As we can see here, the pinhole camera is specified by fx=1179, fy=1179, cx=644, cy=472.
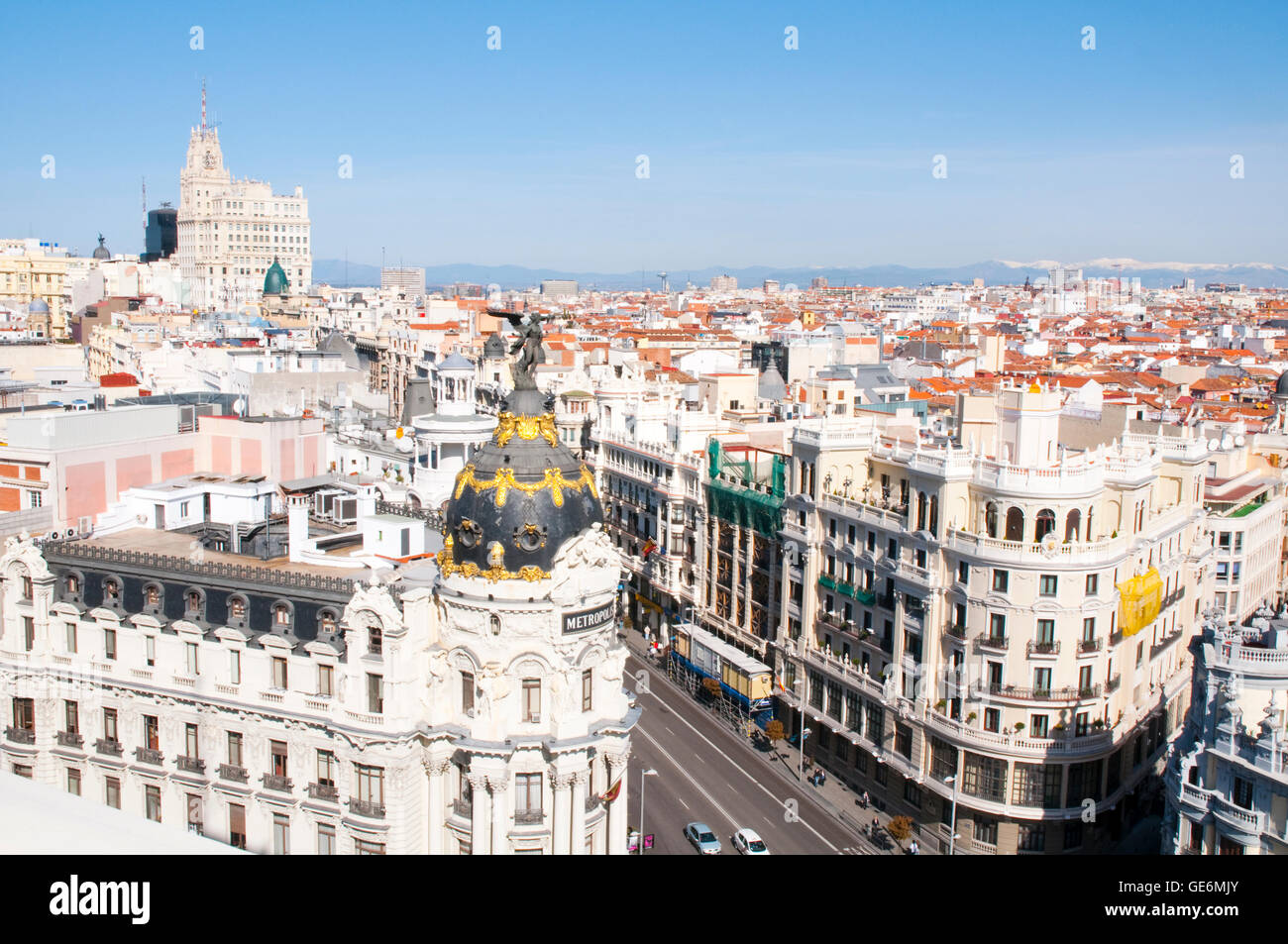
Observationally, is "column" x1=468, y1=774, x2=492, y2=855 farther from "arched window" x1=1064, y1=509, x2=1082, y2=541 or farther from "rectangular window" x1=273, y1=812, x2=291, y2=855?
"arched window" x1=1064, y1=509, x2=1082, y2=541

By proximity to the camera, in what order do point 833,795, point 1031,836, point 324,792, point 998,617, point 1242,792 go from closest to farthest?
point 1242,792
point 324,792
point 998,617
point 1031,836
point 833,795

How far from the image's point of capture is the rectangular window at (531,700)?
43.5 meters

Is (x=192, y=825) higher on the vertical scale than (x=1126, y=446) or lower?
lower

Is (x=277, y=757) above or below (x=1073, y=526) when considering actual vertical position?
below

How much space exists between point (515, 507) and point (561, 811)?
11.2 m

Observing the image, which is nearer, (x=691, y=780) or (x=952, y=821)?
(x=952, y=821)

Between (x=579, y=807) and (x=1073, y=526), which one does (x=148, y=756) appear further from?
(x=1073, y=526)

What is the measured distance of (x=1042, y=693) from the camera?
57219mm

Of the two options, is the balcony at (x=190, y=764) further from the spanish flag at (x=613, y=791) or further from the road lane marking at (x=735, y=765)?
the road lane marking at (x=735, y=765)

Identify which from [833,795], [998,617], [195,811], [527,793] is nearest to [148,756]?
[195,811]

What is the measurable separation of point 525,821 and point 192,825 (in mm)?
14554
